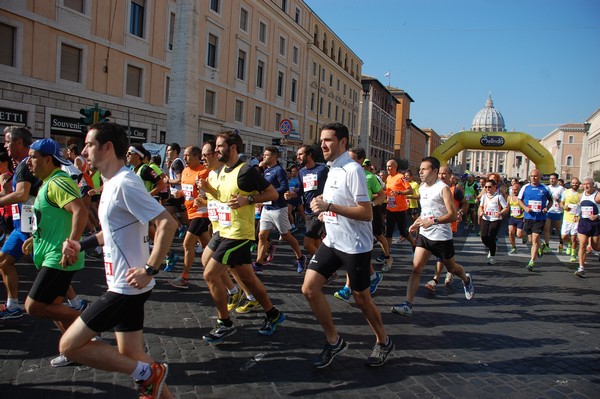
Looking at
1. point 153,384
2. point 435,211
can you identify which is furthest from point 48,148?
point 435,211

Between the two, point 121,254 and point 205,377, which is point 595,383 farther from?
point 121,254

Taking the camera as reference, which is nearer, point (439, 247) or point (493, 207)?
point (439, 247)

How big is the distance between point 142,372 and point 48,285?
1.31 metres

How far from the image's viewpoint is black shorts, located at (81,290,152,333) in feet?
8.93

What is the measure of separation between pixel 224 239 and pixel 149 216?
1949 mm

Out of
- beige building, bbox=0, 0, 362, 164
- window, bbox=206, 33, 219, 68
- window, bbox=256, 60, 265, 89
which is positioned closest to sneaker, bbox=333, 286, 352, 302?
beige building, bbox=0, 0, 362, 164

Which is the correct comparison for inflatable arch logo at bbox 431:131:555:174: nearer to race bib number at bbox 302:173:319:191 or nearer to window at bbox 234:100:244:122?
window at bbox 234:100:244:122

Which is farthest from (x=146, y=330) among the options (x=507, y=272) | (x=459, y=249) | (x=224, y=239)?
(x=459, y=249)

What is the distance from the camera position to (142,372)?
2736mm

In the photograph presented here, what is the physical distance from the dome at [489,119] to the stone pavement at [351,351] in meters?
Result: 181

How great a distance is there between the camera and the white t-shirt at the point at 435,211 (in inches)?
236

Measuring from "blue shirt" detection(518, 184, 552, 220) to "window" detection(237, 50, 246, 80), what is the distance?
2476 cm

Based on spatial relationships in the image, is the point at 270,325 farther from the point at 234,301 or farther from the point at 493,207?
the point at 493,207

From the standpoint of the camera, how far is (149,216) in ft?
9.00
